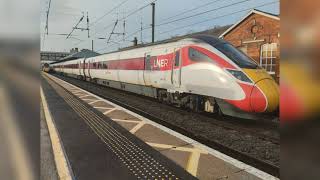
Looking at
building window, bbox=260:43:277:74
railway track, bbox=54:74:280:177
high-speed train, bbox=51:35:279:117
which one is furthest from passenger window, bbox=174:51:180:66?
building window, bbox=260:43:277:74

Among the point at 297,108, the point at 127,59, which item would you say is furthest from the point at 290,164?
the point at 127,59

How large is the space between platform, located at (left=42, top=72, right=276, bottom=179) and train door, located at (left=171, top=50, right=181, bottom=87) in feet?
8.71

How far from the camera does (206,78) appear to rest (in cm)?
991

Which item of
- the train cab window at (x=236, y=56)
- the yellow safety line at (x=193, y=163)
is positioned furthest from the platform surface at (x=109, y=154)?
the train cab window at (x=236, y=56)

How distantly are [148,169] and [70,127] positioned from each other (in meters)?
4.20

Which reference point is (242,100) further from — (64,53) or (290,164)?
(64,53)

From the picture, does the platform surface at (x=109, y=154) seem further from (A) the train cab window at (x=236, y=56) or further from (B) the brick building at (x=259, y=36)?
(B) the brick building at (x=259, y=36)

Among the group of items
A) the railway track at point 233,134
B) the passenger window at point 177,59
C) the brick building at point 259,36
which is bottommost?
the railway track at point 233,134

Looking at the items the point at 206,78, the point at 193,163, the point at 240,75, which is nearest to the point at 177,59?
the point at 206,78

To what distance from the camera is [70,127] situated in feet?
28.8

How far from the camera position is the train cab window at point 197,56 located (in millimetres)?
10164

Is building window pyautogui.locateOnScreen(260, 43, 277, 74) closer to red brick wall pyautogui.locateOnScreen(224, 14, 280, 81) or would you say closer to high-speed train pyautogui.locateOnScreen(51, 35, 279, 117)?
red brick wall pyautogui.locateOnScreen(224, 14, 280, 81)

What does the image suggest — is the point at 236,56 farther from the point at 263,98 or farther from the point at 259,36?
the point at 259,36

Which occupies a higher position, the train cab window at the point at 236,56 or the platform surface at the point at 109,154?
the train cab window at the point at 236,56
